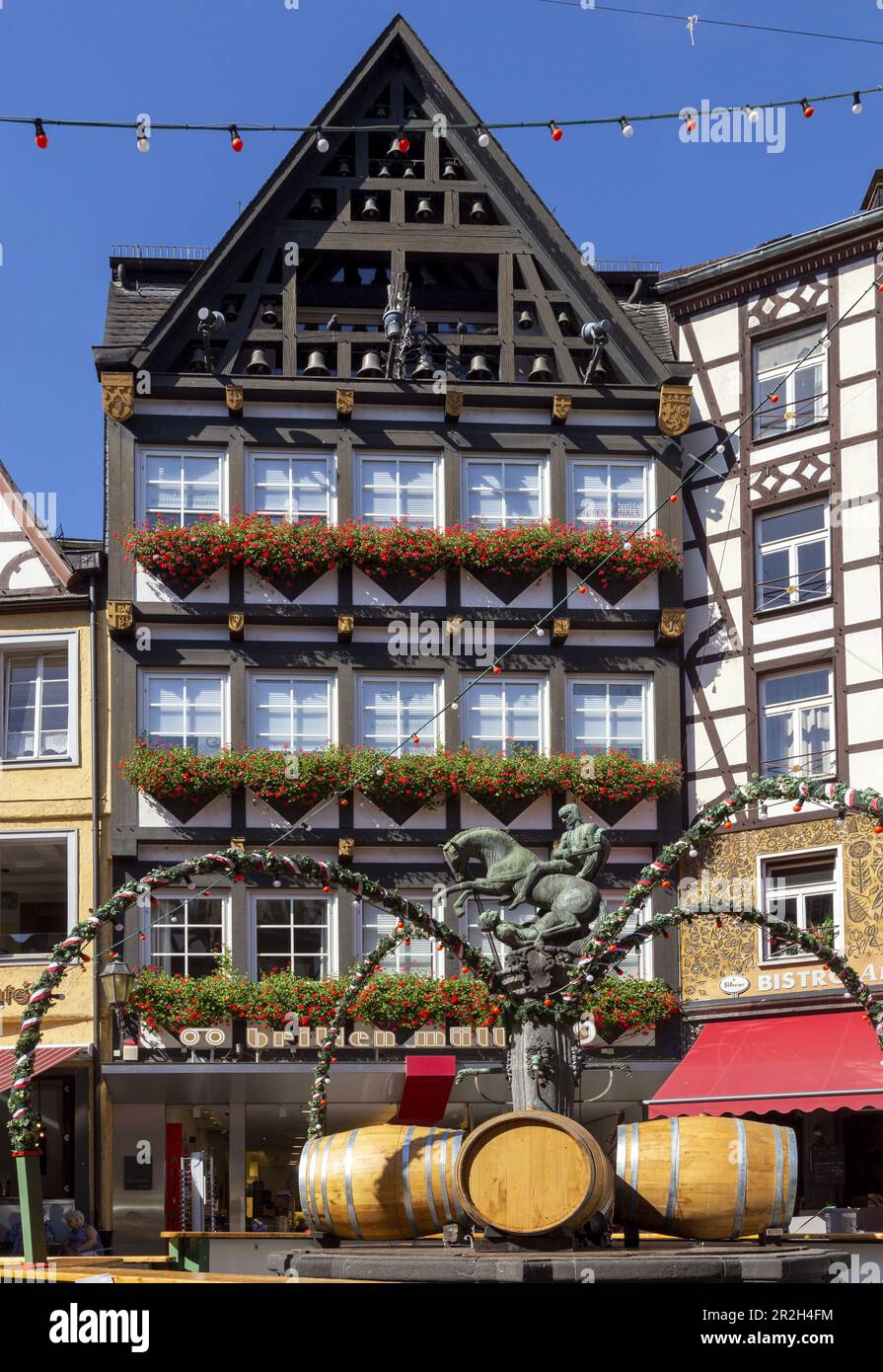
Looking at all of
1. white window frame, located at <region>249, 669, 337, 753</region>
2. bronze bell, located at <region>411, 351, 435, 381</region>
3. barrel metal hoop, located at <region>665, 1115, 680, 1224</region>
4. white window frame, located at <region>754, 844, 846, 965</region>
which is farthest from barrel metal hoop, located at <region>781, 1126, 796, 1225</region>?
bronze bell, located at <region>411, 351, 435, 381</region>

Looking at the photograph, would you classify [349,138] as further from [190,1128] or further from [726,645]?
[190,1128]

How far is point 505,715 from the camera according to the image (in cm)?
2970

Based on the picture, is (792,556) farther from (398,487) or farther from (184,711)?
(184,711)

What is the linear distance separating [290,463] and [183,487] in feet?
5.42

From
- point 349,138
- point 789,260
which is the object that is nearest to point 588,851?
point 789,260

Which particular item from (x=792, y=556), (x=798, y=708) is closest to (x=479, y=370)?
(x=792, y=556)

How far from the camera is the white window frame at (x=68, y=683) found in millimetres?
29188

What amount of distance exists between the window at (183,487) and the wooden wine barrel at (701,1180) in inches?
657

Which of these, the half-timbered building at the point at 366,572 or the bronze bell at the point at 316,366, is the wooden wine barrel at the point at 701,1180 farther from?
the bronze bell at the point at 316,366

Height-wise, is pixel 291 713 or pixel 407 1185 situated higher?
pixel 291 713

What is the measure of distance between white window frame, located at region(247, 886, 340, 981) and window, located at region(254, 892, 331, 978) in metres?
0.01

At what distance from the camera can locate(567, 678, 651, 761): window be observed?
2984 cm

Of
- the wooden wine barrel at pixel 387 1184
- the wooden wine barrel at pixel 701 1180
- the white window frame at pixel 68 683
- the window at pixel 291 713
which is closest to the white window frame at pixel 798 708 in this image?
the window at pixel 291 713

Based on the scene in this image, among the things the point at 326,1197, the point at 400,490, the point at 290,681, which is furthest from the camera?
the point at 400,490
